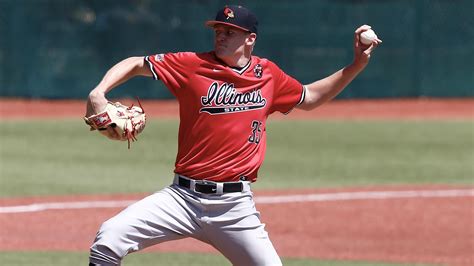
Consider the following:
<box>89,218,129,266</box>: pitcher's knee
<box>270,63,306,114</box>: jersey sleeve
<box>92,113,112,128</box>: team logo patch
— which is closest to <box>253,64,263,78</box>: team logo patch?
<box>270,63,306,114</box>: jersey sleeve

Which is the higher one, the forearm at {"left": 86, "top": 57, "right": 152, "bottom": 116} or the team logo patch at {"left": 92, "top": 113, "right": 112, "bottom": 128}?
the forearm at {"left": 86, "top": 57, "right": 152, "bottom": 116}

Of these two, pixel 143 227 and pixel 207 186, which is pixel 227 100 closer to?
pixel 207 186

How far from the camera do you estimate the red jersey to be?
615 cm

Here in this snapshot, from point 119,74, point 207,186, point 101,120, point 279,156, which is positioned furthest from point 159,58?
point 279,156

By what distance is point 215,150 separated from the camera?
615cm

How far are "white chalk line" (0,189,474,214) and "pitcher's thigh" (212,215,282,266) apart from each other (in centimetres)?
624

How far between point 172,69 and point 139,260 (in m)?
3.64

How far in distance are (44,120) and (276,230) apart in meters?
10.4

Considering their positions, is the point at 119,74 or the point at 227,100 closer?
the point at 119,74

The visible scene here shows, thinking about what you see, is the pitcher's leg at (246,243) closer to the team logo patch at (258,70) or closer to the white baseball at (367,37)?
the team logo patch at (258,70)

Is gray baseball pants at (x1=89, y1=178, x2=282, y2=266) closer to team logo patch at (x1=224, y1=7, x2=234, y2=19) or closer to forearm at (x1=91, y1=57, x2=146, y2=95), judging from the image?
forearm at (x1=91, y1=57, x2=146, y2=95)

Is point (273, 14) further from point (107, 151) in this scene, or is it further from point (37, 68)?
point (107, 151)

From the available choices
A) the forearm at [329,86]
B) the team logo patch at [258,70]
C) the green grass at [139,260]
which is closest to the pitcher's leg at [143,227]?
the team logo patch at [258,70]

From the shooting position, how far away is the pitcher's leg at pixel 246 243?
6.04 m
